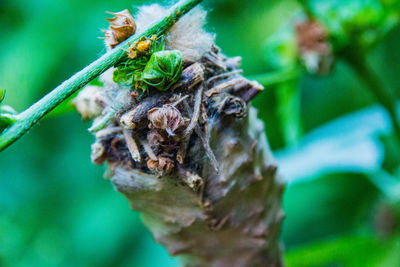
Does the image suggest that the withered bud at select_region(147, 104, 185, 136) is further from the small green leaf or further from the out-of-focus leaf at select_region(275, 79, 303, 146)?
the out-of-focus leaf at select_region(275, 79, 303, 146)

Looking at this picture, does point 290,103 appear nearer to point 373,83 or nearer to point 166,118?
point 373,83

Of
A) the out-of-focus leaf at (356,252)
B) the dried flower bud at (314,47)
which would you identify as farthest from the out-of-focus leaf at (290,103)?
the out-of-focus leaf at (356,252)

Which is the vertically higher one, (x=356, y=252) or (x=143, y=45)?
(x=143, y=45)

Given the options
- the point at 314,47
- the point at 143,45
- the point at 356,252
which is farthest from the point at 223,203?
the point at 356,252

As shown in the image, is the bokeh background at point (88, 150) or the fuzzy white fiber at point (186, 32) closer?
the fuzzy white fiber at point (186, 32)

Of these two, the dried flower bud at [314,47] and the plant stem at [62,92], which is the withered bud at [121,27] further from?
the dried flower bud at [314,47]

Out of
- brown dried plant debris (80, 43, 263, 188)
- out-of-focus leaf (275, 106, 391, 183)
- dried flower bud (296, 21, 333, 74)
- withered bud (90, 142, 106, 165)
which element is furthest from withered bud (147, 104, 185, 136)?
out-of-focus leaf (275, 106, 391, 183)
